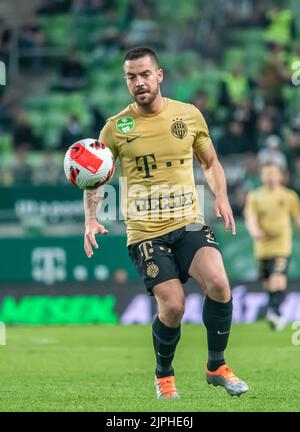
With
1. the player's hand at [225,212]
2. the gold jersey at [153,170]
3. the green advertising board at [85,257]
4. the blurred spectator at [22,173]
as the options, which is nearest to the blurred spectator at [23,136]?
the blurred spectator at [22,173]

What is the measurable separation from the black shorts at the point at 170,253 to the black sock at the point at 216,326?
30cm

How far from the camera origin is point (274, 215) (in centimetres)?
1645

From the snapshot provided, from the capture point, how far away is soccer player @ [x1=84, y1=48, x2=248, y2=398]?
8.04 metres

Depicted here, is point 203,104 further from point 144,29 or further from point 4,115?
point 4,115

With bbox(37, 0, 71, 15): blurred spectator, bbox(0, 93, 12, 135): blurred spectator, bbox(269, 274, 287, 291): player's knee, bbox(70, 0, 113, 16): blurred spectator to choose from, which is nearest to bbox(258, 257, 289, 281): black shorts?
bbox(269, 274, 287, 291): player's knee

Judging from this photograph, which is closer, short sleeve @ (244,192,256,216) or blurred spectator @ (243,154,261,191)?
short sleeve @ (244,192,256,216)

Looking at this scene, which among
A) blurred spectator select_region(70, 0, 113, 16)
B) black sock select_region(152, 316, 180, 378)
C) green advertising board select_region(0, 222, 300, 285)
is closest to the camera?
black sock select_region(152, 316, 180, 378)

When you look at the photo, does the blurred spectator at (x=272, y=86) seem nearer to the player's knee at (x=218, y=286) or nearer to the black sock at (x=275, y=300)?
the black sock at (x=275, y=300)

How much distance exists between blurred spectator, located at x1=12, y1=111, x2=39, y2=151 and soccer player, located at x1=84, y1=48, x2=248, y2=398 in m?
11.8

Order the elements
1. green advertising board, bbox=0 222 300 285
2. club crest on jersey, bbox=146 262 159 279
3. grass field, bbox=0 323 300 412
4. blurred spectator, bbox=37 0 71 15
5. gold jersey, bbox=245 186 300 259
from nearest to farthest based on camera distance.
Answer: grass field, bbox=0 323 300 412 < club crest on jersey, bbox=146 262 159 279 < gold jersey, bbox=245 186 300 259 < green advertising board, bbox=0 222 300 285 < blurred spectator, bbox=37 0 71 15

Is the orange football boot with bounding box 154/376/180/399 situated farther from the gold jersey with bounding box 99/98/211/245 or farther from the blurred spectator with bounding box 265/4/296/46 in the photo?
the blurred spectator with bounding box 265/4/296/46

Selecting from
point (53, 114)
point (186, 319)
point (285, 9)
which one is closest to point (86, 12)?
point (53, 114)

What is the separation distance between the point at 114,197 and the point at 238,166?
77.5 inches

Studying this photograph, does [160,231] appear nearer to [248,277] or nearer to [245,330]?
[245,330]
